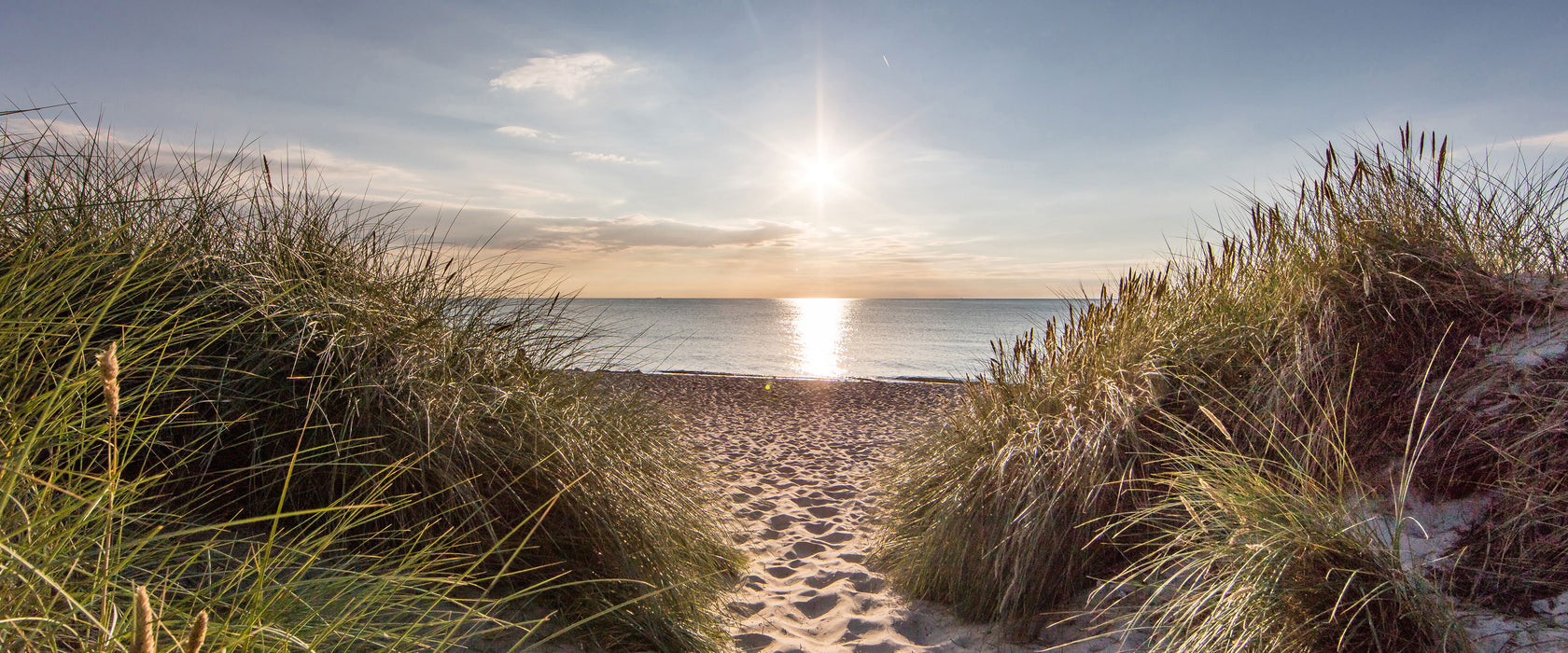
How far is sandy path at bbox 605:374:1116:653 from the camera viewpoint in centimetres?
350

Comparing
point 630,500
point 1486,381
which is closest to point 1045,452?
point 1486,381

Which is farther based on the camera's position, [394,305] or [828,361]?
[828,361]

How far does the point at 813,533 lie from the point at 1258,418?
304 centimetres

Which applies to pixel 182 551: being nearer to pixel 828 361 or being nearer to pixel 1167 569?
pixel 1167 569

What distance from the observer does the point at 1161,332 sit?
3.84 m

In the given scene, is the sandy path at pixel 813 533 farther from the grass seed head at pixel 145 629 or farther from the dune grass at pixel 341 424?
the grass seed head at pixel 145 629

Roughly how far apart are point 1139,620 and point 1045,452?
0.81 metres

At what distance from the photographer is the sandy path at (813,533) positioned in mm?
3504

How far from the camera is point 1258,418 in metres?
3.11

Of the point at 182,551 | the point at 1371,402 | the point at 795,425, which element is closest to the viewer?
the point at 182,551

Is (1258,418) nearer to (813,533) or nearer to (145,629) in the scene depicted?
(813,533)

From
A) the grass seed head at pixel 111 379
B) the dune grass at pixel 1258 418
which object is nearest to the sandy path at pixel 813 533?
the dune grass at pixel 1258 418

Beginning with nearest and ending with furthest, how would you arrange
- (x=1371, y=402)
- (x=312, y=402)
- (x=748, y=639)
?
(x=312, y=402)
(x=1371, y=402)
(x=748, y=639)

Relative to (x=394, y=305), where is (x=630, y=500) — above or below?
below
